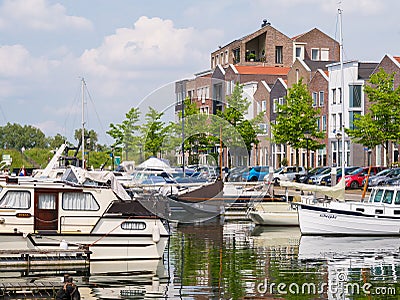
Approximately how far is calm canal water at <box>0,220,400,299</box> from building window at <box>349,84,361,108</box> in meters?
42.2

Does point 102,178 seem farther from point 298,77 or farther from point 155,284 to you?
point 298,77

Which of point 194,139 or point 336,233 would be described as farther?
point 336,233

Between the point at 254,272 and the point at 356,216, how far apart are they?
11244 millimetres

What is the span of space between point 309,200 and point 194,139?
360 inches

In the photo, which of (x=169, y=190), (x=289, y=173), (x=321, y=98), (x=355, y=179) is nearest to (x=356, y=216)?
(x=169, y=190)

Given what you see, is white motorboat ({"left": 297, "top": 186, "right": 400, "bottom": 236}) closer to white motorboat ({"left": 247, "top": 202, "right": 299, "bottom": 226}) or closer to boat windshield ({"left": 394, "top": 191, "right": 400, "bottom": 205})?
boat windshield ({"left": 394, "top": 191, "right": 400, "bottom": 205})

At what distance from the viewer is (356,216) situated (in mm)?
37656

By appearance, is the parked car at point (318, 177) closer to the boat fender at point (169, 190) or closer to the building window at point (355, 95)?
the building window at point (355, 95)

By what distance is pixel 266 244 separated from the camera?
3556cm

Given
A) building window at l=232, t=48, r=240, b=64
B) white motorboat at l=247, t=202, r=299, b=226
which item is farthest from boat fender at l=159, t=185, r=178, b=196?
building window at l=232, t=48, r=240, b=64

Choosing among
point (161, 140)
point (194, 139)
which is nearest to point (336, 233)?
point (194, 139)

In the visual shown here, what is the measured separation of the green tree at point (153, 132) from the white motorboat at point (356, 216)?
10275mm

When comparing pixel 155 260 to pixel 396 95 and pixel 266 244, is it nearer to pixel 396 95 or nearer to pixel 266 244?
pixel 266 244

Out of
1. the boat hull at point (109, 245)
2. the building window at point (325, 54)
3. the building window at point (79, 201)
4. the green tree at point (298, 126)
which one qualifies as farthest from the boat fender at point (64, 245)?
the building window at point (325, 54)
